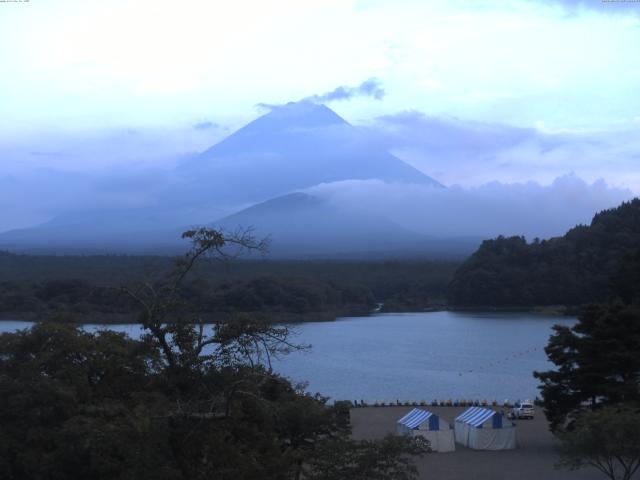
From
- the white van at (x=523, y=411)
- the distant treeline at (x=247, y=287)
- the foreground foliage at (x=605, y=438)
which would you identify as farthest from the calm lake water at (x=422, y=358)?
the foreground foliage at (x=605, y=438)

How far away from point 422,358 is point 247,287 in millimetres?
13363

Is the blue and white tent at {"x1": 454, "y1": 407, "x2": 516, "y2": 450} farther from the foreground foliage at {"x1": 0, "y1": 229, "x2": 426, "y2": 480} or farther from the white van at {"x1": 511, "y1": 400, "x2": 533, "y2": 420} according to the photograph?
the foreground foliage at {"x1": 0, "y1": 229, "x2": 426, "y2": 480}

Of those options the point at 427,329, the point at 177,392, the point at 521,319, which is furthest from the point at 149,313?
the point at 521,319

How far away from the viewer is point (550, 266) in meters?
48.4

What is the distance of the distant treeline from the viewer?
36.1 meters

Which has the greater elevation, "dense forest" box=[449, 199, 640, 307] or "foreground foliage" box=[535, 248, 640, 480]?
"dense forest" box=[449, 199, 640, 307]

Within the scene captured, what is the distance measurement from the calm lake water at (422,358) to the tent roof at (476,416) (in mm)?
6316

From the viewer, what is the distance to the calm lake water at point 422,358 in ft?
75.5

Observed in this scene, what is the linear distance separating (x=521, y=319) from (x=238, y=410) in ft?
126

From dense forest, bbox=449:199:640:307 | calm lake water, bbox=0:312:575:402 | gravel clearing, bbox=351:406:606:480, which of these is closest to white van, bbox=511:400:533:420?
gravel clearing, bbox=351:406:606:480

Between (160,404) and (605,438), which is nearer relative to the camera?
(160,404)

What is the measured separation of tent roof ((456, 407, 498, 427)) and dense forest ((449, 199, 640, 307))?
31.6 m

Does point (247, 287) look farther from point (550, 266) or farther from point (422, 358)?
point (550, 266)

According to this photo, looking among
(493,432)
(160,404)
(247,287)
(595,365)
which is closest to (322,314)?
(247,287)
